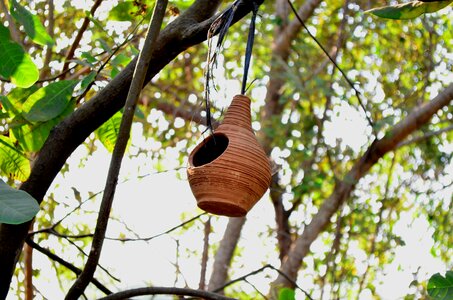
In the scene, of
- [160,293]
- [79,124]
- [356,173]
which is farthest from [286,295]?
[356,173]

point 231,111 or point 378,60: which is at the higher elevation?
point 378,60

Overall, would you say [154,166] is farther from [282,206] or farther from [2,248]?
[2,248]

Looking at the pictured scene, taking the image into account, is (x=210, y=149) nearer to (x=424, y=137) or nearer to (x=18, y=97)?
(x=18, y=97)

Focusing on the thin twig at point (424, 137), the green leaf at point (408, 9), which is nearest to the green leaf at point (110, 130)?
the green leaf at point (408, 9)

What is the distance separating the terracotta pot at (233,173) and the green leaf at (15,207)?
42cm

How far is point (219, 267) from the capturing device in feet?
17.1

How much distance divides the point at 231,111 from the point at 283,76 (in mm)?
3475

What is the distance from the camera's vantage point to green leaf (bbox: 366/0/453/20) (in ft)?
5.96

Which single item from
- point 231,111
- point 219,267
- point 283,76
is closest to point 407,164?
point 283,76

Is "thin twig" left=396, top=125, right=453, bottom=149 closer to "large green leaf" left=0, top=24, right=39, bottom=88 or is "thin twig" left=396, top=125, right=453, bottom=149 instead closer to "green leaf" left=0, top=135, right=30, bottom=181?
"green leaf" left=0, top=135, right=30, bottom=181

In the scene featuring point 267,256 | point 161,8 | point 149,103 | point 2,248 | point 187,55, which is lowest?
point 2,248

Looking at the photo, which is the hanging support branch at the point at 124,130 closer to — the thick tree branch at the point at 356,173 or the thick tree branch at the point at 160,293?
the thick tree branch at the point at 160,293

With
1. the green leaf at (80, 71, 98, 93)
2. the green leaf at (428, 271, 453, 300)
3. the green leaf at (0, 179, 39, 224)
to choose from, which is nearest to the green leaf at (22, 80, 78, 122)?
the green leaf at (80, 71, 98, 93)

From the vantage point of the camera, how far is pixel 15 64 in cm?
195
